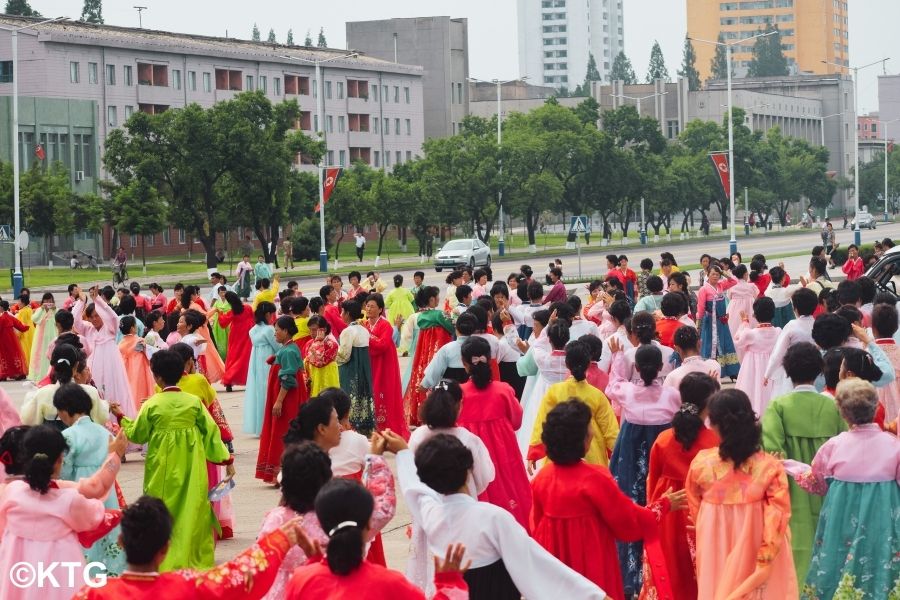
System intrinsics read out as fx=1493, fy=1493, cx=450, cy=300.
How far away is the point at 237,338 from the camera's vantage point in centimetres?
1992

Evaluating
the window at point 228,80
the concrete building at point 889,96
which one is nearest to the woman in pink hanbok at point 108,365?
the window at point 228,80

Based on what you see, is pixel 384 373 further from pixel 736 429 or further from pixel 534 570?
pixel 534 570

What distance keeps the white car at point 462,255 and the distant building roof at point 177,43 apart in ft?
88.2

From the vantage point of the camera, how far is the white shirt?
5.98 metres

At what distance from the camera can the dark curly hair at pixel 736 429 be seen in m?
7.18

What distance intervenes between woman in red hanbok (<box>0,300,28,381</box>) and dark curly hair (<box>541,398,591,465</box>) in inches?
743

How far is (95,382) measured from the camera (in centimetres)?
1589

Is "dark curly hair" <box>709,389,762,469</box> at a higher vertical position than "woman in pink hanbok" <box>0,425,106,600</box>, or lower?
higher

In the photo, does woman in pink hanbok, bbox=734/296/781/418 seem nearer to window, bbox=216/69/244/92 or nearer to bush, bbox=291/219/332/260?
bush, bbox=291/219/332/260

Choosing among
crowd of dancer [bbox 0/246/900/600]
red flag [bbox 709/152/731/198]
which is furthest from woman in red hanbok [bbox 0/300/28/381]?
red flag [bbox 709/152/731/198]

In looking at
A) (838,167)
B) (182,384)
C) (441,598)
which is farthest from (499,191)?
(838,167)

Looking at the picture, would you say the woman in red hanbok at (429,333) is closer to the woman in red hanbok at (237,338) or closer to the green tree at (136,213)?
the woman in red hanbok at (237,338)

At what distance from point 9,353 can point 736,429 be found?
19326 millimetres

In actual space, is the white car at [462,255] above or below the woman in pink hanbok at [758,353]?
above
